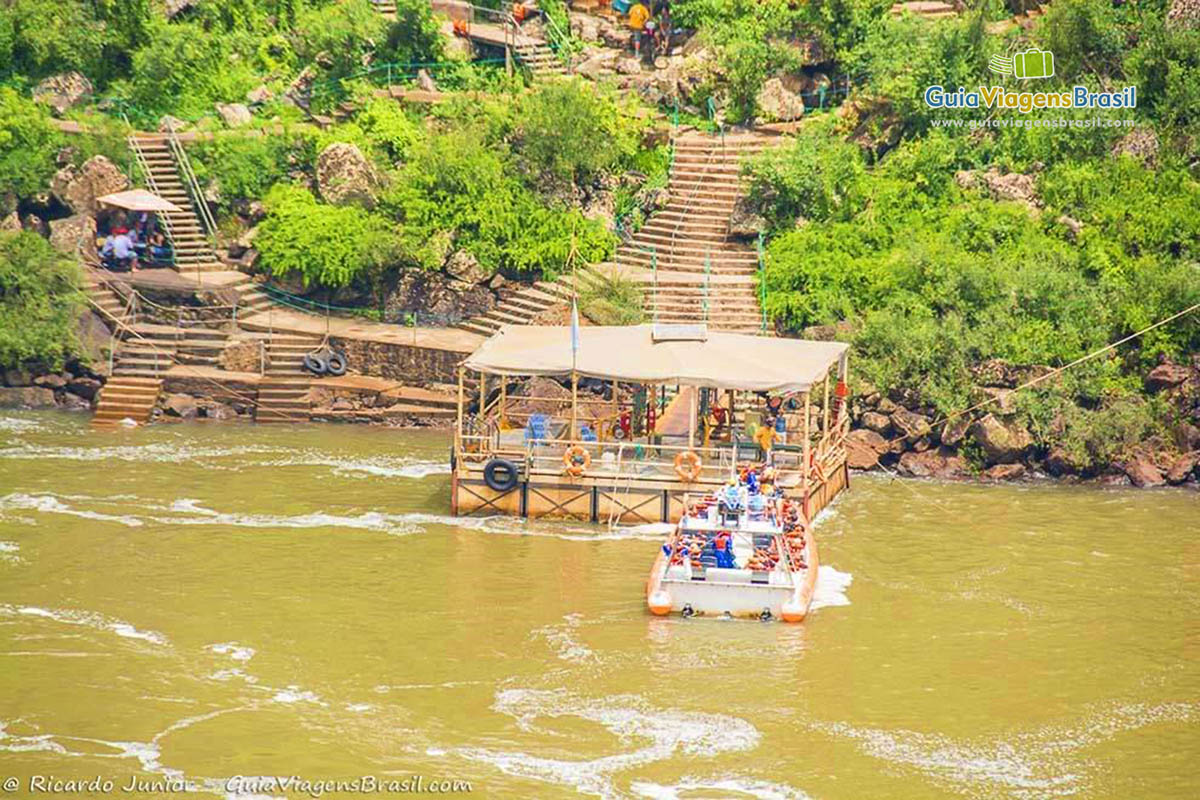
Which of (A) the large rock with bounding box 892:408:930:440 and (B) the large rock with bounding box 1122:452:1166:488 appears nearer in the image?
(B) the large rock with bounding box 1122:452:1166:488

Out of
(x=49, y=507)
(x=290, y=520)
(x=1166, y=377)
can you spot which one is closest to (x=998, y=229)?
(x=1166, y=377)

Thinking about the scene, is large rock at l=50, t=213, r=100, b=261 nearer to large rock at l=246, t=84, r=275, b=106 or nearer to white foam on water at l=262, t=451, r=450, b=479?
large rock at l=246, t=84, r=275, b=106

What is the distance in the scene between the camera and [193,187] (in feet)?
160

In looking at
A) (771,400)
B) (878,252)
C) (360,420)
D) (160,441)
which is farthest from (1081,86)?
(160,441)

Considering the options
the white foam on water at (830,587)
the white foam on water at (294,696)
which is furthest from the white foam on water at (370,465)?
the white foam on water at (294,696)

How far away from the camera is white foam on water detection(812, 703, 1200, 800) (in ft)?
74.0

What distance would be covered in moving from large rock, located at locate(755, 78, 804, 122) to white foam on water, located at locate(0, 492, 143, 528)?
71.5ft

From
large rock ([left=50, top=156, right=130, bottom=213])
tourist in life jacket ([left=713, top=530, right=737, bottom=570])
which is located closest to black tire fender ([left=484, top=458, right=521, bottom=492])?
tourist in life jacket ([left=713, top=530, right=737, bottom=570])

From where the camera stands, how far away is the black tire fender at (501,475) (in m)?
33.7

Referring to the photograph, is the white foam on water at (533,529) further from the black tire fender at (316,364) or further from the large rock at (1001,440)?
the black tire fender at (316,364)

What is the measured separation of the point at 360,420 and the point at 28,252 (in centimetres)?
889

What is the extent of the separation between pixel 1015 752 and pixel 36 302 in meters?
27.9

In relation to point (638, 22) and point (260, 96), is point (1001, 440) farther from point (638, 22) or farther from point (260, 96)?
point (260, 96)

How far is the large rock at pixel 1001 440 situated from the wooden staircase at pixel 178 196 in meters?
19.8
